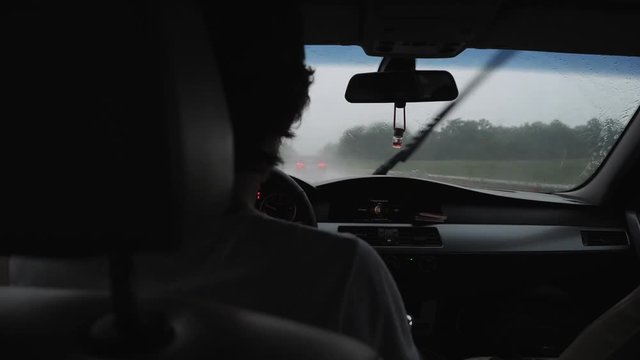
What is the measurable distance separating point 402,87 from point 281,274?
8.38 ft

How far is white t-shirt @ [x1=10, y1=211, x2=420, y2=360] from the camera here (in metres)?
1.01

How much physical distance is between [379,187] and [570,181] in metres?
1.72

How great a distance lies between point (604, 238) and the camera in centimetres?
407

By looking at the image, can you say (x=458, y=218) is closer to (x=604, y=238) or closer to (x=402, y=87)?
(x=604, y=238)

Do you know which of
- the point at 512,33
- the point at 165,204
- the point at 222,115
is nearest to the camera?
the point at 165,204

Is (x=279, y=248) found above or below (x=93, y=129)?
below

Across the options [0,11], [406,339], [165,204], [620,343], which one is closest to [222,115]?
[165,204]

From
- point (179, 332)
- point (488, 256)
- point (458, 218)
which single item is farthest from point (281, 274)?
point (458, 218)

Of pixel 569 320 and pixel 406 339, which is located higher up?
pixel 406 339

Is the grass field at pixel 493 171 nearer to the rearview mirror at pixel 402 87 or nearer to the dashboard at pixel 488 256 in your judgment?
Answer: the dashboard at pixel 488 256

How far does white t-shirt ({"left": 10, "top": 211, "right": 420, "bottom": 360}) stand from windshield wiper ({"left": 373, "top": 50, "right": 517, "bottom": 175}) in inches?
111

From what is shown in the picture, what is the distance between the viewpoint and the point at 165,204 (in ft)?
2.43

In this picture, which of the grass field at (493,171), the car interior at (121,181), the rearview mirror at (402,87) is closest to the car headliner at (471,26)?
the rearview mirror at (402,87)

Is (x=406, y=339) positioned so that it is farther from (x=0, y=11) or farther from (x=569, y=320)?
(x=569, y=320)
